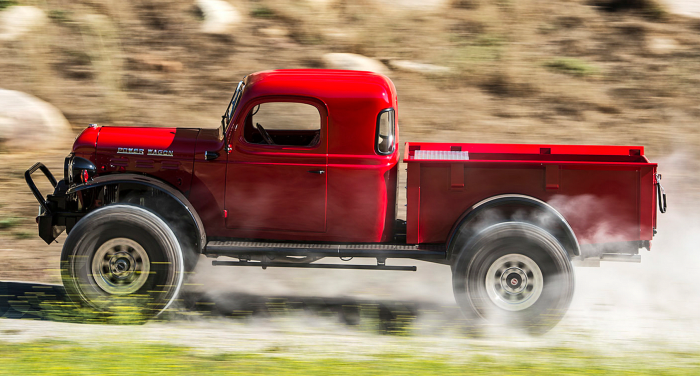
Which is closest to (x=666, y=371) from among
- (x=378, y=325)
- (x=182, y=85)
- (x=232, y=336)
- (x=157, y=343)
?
(x=378, y=325)

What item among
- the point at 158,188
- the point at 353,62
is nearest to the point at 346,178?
the point at 158,188

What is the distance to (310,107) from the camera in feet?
19.8

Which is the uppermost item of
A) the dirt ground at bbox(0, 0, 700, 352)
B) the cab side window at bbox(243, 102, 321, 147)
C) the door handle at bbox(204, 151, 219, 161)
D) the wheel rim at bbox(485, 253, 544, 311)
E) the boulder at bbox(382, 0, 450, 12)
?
the boulder at bbox(382, 0, 450, 12)

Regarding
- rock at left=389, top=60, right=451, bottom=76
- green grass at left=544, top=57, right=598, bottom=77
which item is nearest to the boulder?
rock at left=389, top=60, right=451, bottom=76

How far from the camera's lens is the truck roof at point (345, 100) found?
5.87 meters

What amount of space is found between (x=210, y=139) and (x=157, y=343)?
1.74 metres

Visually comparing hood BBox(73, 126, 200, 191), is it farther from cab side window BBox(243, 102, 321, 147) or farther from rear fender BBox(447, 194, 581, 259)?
rear fender BBox(447, 194, 581, 259)

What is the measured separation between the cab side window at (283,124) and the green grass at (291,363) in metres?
1.86

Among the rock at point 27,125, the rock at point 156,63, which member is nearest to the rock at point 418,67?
the rock at point 156,63

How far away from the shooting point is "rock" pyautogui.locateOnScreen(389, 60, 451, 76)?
1189 cm

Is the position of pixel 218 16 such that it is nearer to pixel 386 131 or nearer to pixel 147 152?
pixel 147 152

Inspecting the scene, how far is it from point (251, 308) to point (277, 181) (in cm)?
127

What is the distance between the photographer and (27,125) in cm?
1032

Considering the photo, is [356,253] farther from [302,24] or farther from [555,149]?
[302,24]
